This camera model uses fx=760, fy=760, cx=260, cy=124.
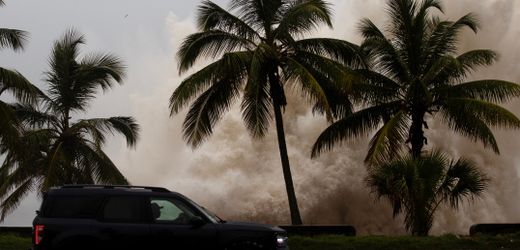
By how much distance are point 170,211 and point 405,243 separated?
7201 millimetres

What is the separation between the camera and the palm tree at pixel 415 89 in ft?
83.4

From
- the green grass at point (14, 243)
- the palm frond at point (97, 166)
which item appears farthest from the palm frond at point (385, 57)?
the green grass at point (14, 243)

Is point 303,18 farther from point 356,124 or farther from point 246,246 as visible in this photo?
point 246,246

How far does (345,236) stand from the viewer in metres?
19.7

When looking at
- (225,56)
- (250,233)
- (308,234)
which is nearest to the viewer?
(250,233)

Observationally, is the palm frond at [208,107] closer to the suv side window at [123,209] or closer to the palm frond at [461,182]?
the palm frond at [461,182]

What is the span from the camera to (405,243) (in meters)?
18.1

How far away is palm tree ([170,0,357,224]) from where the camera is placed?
25266 millimetres

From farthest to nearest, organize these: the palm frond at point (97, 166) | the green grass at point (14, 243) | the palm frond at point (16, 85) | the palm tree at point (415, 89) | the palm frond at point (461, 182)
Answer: the palm frond at point (97, 166) → the palm tree at point (415, 89) → the palm frond at point (16, 85) → the palm frond at point (461, 182) → the green grass at point (14, 243)

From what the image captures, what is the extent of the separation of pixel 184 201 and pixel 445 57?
14.2 metres

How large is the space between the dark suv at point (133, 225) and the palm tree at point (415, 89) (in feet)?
42.1

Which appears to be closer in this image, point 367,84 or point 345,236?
point 345,236

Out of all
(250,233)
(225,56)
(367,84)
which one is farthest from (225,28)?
(250,233)

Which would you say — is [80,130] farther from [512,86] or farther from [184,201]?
[184,201]
